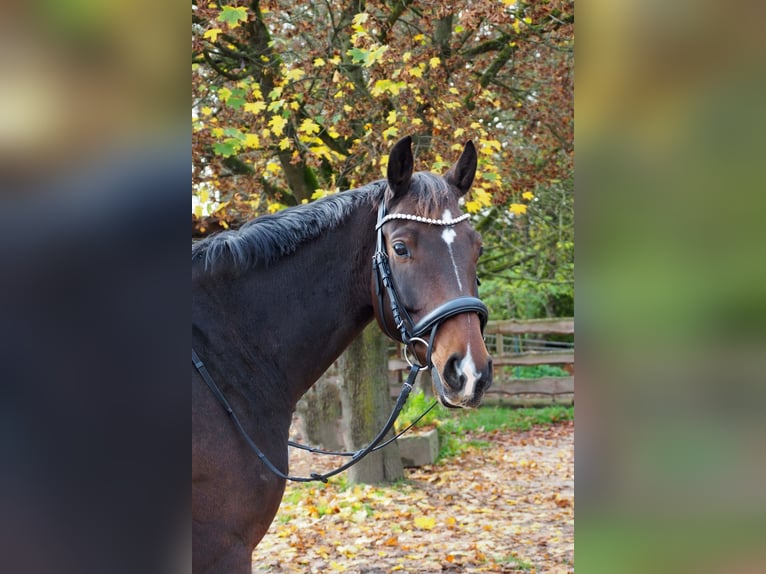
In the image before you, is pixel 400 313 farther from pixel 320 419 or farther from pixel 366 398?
pixel 320 419

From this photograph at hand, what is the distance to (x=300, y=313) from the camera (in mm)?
2746

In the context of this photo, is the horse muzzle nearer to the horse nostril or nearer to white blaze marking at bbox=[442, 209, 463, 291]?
the horse nostril

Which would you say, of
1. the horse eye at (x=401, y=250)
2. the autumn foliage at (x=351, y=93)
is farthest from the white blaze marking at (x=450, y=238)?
the autumn foliage at (x=351, y=93)

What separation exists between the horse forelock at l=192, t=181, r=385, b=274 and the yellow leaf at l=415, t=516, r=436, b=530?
4236 millimetres

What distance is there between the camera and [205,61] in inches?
250

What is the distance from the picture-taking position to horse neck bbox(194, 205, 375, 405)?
102 inches

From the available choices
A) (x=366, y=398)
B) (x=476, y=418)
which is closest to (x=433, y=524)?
(x=366, y=398)

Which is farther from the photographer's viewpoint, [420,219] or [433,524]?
[433,524]

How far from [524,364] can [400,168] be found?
1167 cm
